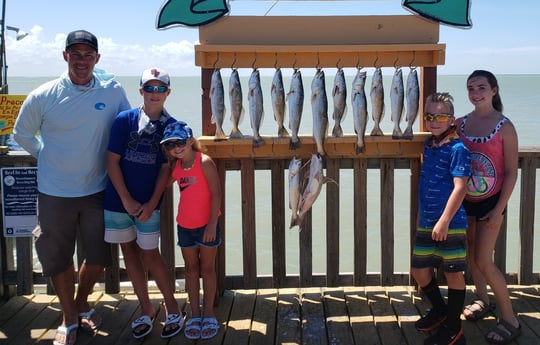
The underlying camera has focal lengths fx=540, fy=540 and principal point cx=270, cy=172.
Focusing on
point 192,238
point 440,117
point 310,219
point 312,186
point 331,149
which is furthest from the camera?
point 310,219

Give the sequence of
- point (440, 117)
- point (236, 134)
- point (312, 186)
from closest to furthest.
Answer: point (440, 117) → point (312, 186) → point (236, 134)

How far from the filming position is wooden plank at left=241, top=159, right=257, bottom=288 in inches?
159

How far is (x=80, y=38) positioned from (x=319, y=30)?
5.36 feet

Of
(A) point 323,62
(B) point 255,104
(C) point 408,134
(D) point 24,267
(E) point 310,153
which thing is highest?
(A) point 323,62

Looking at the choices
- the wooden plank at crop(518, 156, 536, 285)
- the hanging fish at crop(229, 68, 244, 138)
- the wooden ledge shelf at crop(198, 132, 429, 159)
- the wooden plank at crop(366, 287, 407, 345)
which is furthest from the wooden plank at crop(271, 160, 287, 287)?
the wooden plank at crop(518, 156, 536, 285)

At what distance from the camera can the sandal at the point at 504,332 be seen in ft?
11.0

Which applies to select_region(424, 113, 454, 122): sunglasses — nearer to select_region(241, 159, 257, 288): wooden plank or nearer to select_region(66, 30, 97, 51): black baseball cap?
select_region(241, 159, 257, 288): wooden plank

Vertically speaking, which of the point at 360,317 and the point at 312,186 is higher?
the point at 312,186

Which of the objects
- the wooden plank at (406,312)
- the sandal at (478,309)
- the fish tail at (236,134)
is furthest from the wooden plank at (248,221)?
the sandal at (478,309)

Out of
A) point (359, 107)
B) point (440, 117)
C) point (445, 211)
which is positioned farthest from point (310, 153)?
point (445, 211)

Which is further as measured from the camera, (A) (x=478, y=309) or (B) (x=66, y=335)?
(A) (x=478, y=309)

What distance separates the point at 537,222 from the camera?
30.0 feet

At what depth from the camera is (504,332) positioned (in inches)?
133

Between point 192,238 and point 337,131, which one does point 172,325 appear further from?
point 337,131
